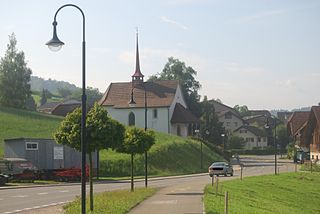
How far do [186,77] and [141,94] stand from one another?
1879 centimetres

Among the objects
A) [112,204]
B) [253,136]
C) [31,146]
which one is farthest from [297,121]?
[112,204]

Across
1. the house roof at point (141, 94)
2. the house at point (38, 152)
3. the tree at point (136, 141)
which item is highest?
the house roof at point (141, 94)

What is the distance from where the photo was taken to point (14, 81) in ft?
334

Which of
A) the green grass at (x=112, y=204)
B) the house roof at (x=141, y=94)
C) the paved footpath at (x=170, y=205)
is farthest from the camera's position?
the house roof at (x=141, y=94)

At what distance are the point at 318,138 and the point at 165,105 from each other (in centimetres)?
2743

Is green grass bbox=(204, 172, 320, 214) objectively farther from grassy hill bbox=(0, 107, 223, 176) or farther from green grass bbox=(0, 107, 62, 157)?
green grass bbox=(0, 107, 62, 157)

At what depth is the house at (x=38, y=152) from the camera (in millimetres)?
51406

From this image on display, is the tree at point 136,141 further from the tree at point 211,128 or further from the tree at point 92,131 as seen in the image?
the tree at point 211,128

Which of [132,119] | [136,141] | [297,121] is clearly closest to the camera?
[136,141]

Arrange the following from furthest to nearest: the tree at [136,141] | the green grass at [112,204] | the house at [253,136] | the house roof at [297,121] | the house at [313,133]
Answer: the house at [253,136]
the house roof at [297,121]
the house at [313,133]
the tree at [136,141]
the green grass at [112,204]

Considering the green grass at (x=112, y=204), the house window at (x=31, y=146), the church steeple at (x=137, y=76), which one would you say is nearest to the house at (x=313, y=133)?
the church steeple at (x=137, y=76)

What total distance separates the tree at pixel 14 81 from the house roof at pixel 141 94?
44.6 feet

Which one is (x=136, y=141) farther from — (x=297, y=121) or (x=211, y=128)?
(x=297, y=121)

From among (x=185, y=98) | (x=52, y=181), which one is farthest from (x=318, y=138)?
(x=52, y=181)
